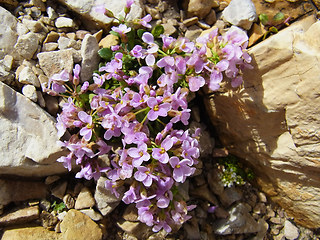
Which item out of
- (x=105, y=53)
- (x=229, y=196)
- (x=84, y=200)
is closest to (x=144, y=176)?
(x=84, y=200)

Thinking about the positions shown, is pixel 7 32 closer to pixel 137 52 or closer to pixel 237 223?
pixel 137 52

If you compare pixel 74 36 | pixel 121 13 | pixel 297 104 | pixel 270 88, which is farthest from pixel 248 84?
pixel 74 36

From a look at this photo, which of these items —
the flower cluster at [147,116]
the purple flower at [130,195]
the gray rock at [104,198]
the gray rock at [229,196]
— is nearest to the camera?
the flower cluster at [147,116]

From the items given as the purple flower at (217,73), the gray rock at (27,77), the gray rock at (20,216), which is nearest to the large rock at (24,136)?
the gray rock at (27,77)

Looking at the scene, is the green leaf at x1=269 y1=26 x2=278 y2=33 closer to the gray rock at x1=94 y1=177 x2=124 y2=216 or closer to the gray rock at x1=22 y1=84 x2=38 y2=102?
the gray rock at x1=94 y1=177 x2=124 y2=216

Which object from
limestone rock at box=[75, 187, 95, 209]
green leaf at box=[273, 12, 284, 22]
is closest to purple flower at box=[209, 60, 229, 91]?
green leaf at box=[273, 12, 284, 22]

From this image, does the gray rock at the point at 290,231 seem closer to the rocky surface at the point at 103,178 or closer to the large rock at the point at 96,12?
the rocky surface at the point at 103,178
